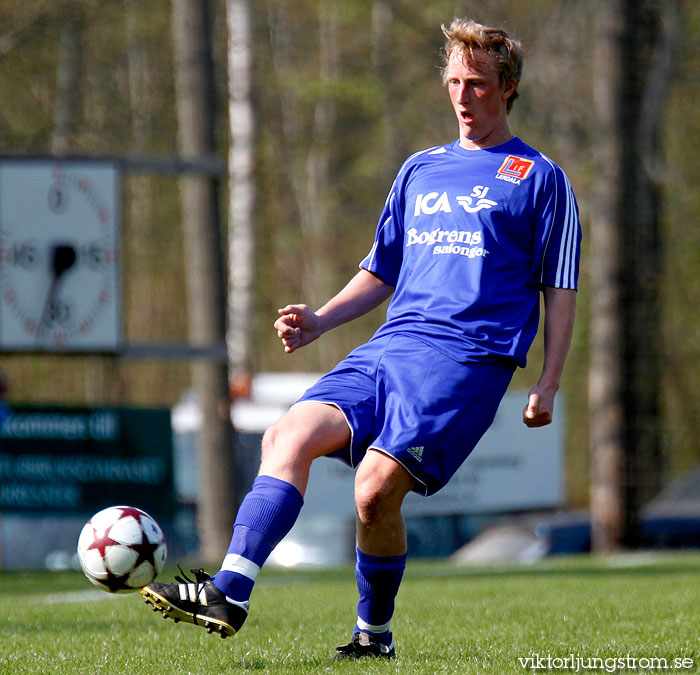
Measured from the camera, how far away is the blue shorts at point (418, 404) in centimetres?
417

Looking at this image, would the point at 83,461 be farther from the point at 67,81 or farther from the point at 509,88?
the point at 67,81

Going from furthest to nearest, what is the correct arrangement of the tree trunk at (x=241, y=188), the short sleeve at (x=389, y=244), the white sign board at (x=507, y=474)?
the tree trunk at (x=241, y=188), the white sign board at (x=507, y=474), the short sleeve at (x=389, y=244)

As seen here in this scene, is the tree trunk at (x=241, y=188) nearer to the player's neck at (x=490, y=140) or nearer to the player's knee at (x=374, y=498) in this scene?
the player's neck at (x=490, y=140)

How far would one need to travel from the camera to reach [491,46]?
4.39 m

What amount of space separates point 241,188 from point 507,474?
9618 mm

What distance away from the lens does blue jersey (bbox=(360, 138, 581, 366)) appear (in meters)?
4.30

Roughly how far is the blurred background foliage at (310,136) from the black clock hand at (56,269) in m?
9.91

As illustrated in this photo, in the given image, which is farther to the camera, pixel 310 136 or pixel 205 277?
pixel 310 136

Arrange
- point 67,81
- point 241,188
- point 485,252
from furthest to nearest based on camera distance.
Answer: point 67,81 < point 241,188 < point 485,252

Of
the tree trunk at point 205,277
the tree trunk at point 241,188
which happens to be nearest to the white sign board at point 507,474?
the tree trunk at point 205,277

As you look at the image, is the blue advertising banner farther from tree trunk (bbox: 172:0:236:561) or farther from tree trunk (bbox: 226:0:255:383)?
tree trunk (bbox: 226:0:255:383)

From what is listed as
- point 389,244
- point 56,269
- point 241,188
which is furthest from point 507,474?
point 389,244

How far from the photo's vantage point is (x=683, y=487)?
658 inches

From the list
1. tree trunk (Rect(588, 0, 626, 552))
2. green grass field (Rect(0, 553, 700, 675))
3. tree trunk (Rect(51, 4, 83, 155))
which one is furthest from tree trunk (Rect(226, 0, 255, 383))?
green grass field (Rect(0, 553, 700, 675))
